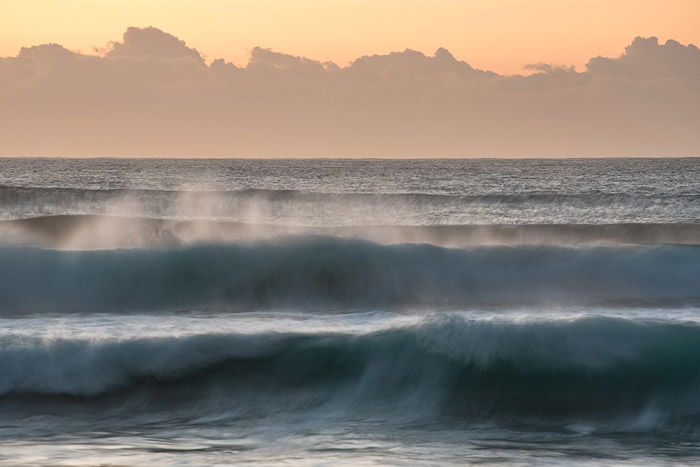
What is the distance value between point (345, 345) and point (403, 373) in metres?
1.08

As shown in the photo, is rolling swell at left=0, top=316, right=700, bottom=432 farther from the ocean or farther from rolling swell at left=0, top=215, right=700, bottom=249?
rolling swell at left=0, top=215, right=700, bottom=249

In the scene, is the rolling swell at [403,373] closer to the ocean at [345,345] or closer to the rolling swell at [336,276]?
the ocean at [345,345]

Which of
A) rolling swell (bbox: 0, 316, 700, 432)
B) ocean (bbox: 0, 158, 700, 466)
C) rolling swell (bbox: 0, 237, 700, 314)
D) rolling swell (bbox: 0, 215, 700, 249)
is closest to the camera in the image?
ocean (bbox: 0, 158, 700, 466)

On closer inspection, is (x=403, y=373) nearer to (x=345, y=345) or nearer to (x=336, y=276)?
(x=345, y=345)

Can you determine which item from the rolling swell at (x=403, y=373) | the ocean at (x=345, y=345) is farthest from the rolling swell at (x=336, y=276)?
the rolling swell at (x=403, y=373)

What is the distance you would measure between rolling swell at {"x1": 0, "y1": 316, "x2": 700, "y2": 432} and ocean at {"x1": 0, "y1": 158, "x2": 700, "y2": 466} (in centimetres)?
3

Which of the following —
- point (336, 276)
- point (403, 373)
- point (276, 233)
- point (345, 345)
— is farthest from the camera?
point (276, 233)

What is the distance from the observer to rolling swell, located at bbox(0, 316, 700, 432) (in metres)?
10.3

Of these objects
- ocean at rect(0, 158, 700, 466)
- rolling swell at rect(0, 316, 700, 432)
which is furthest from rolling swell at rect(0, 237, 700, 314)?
rolling swell at rect(0, 316, 700, 432)

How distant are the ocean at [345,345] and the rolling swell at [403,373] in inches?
1.1

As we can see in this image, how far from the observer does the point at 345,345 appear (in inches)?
469

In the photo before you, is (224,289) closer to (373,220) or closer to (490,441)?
(490,441)

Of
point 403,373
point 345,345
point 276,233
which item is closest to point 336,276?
point 276,233

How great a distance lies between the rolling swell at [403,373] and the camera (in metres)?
10.3
